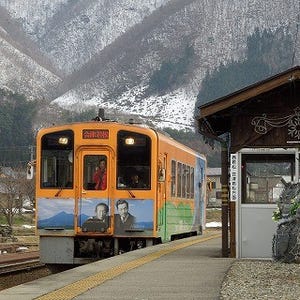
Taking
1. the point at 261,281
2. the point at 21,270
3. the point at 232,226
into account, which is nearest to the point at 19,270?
the point at 21,270

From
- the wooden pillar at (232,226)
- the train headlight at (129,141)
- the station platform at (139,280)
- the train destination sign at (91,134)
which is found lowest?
the station platform at (139,280)

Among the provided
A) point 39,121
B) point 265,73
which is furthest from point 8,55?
point 39,121

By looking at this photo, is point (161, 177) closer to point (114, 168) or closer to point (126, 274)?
point (114, 168)

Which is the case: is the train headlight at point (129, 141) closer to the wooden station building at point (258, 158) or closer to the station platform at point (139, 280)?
the station platform at point (139, 280)

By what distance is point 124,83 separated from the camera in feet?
639

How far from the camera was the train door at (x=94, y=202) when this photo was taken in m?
20.5

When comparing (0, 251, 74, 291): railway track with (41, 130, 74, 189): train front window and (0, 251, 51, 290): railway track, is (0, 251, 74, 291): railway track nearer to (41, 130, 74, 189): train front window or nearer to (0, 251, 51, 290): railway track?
(0, 251, 51, 290): railway track

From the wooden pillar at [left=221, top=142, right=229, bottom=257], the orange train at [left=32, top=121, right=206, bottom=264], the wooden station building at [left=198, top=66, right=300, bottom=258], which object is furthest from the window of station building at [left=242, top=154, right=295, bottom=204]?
the orange train at [left=32, top=121, right=206, bottom=264]

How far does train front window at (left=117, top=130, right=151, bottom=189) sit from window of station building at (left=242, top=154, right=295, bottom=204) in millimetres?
2633

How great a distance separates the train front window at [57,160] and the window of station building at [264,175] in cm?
373

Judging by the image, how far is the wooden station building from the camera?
60.7ft

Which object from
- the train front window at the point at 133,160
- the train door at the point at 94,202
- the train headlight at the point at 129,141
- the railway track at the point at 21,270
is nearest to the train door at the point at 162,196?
the train front window at the point at 133,160

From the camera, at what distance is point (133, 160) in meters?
20.8

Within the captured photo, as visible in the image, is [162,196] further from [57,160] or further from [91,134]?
[57,160]
